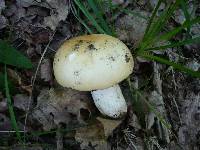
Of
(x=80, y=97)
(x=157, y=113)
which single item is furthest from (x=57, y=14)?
(x=157, y=113)

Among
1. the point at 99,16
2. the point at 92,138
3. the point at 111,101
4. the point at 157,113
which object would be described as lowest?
the point at 92,138

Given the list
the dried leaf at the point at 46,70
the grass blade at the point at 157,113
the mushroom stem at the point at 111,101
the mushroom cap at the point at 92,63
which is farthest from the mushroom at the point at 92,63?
the grass blade at the point at 157,113

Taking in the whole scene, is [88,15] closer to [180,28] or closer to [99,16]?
[99,16]

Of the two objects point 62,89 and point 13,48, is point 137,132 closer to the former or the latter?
point 62,89

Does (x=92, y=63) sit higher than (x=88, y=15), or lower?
lower

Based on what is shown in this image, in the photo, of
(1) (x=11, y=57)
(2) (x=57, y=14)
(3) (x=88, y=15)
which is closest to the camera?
(1) (x=11, y=57)

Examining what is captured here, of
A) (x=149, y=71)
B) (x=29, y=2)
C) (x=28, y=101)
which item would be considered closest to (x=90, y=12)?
(x=29, y=2)

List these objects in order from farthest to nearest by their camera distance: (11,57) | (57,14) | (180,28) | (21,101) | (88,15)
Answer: (57,14) < (88,15) < (21,101) < (11,57) < (180,28)
